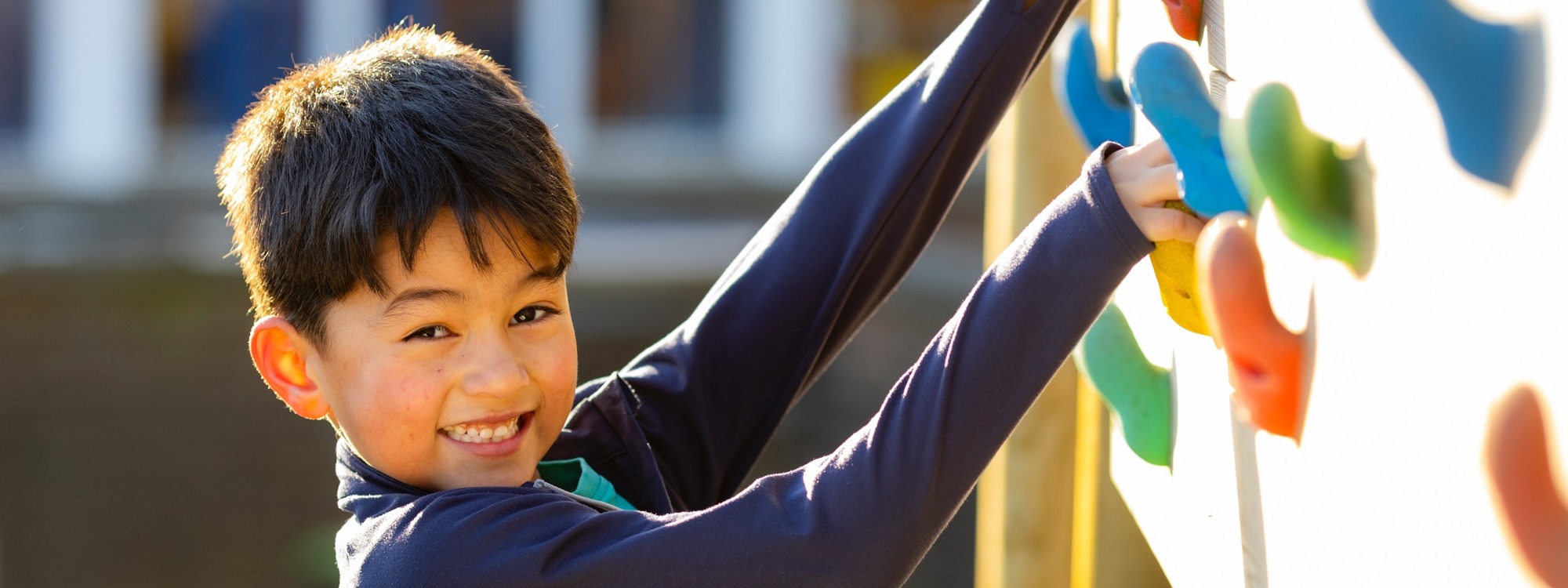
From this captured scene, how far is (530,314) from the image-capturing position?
862 mm

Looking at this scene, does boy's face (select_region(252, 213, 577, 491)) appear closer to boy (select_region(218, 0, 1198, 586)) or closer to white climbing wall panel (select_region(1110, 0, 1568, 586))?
boy (select_region(218, 0, 1198, 586))

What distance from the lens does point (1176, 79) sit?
638 millimetres

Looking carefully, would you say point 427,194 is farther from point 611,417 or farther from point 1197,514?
point 1197,514

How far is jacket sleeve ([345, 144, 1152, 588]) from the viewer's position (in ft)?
2.13

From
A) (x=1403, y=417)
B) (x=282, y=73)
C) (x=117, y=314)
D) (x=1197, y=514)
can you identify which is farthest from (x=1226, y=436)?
(x=282, y=73)

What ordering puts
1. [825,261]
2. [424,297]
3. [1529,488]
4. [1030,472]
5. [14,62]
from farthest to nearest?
[14,62]
[1030,472]
[825,261]
[424,297]
[1529,488]

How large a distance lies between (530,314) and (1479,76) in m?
0.56

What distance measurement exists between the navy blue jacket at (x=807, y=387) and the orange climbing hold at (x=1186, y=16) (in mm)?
94

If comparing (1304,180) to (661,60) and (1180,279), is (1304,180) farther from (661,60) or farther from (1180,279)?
(661,60)

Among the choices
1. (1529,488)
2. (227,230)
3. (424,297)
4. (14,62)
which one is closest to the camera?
(1529,488)

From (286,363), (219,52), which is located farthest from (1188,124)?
(219,52)

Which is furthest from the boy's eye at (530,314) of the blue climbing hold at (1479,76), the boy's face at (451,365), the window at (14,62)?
the window at (14,62)

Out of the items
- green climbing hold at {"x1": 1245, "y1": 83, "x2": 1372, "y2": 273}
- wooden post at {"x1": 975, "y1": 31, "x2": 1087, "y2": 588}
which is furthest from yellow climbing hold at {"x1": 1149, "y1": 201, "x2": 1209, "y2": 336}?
wooden post at {"x1": 975, "y1": 31, "x2": 1087, "y2": 588}

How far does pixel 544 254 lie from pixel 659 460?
0.65ft
